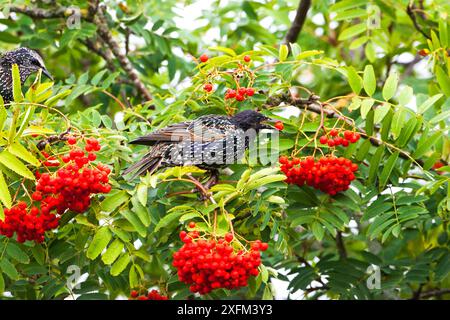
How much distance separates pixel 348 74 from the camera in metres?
5.44

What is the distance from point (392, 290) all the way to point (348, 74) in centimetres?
189

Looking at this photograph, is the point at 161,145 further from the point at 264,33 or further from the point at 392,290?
the point at 264,33

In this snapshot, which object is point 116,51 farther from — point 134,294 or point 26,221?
point 26,221

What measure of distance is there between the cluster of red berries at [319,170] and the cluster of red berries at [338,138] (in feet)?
0.44

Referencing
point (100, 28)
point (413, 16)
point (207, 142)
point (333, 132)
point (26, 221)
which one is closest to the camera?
point (26, 221)

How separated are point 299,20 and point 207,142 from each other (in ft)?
8.35

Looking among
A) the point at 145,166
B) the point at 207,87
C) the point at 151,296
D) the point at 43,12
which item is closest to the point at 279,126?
the point at 207,87

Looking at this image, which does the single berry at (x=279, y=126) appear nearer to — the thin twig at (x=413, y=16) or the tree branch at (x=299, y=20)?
the thin twig at (x=413, y=16)

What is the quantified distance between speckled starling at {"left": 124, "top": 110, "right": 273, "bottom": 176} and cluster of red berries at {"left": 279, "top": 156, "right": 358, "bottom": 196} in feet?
1.57

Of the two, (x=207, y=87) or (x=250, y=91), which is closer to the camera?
(x=250, y=91)

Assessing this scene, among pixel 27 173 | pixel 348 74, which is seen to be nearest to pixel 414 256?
pixel 348 74

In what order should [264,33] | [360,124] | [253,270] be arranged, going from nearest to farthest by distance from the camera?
[253,270] → [360,124] → [264,33]

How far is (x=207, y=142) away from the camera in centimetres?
552

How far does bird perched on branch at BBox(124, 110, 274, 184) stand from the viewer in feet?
17.5
